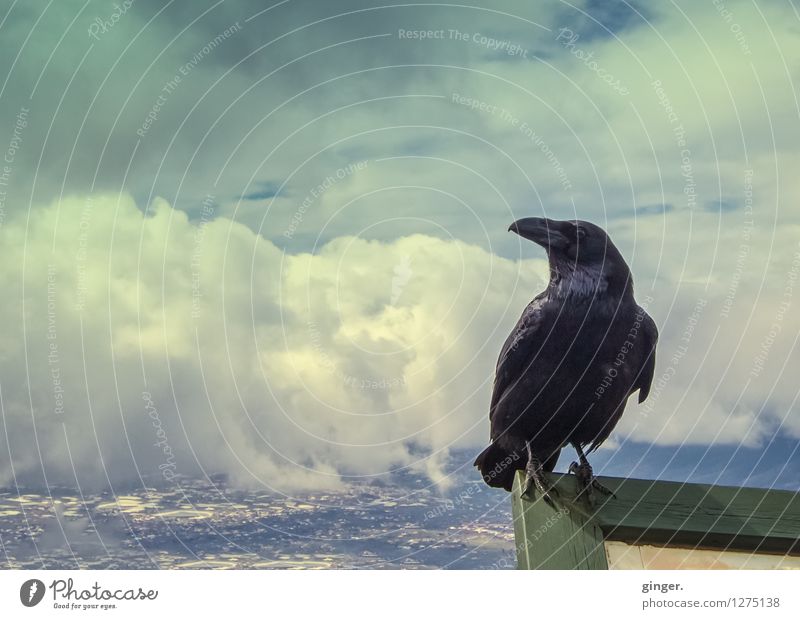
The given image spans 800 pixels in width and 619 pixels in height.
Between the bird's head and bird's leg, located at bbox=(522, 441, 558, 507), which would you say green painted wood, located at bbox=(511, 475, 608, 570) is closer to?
bird's leg, located at bbox=(522, 441, 558, 507)

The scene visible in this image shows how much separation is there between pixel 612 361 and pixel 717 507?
145 cm

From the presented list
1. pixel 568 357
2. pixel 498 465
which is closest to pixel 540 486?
pixel 498 465

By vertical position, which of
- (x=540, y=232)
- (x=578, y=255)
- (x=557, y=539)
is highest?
(x=540, y=232)

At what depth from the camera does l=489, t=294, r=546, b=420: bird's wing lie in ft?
15.5

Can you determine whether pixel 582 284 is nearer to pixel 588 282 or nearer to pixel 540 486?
pixel 588 282

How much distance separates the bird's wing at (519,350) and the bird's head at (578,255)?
20 cm

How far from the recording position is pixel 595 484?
321 centimetres
